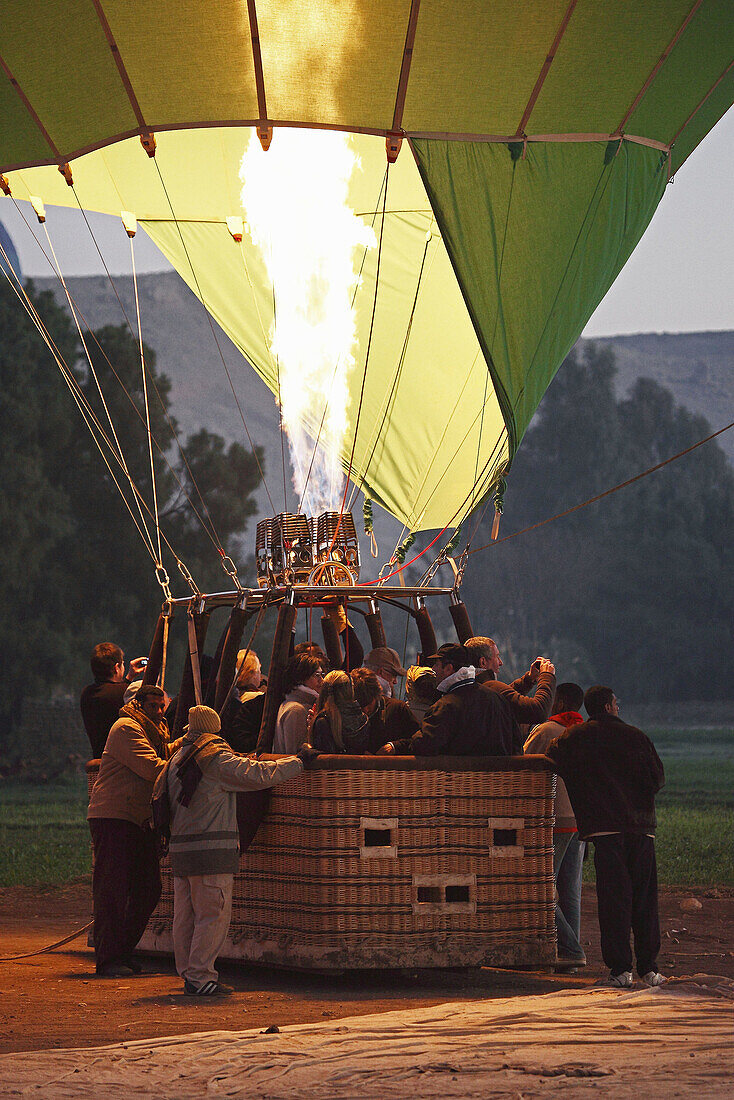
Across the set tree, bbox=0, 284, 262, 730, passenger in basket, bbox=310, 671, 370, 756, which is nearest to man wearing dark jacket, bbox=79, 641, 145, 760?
passenger in basket, bbox=310, 671, 370, 756

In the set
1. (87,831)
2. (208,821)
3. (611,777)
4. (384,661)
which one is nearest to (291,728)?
(208,821)

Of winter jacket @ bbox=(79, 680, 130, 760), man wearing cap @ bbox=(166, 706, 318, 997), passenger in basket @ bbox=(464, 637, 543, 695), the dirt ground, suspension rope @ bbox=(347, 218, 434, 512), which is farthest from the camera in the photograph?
suspension rope @ bbox=(347, 218, 434, 512)

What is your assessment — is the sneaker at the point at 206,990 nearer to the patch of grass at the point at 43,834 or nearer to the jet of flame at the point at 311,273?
the jet of flame at the point at 311,273

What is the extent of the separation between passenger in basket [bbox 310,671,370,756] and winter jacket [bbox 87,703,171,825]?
0.86 m

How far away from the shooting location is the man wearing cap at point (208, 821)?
5.59 m

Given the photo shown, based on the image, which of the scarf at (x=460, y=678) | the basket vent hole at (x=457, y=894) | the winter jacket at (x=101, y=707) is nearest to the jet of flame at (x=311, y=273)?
the winter jacket at (x=101, y=707)

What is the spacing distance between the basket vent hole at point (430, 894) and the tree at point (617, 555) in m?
42.1

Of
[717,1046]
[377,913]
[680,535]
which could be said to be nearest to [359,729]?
[377,913]

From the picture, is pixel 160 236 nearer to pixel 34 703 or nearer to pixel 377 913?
pixel 377 913

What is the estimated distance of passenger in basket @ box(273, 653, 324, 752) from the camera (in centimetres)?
592

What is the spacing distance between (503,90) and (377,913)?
3527mm

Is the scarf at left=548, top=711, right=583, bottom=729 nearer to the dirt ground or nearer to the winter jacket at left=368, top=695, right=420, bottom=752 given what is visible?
the winter jacket at left=368, top=695, right=420, bottom=752

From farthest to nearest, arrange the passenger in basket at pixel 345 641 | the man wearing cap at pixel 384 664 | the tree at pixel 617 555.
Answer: the tree at pixel 617 555 → the passenger in basket at pixel 345 641 → the man wearing cap at pixel 384 664

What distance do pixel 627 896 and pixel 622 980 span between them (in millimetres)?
328
